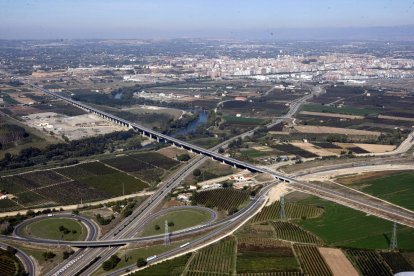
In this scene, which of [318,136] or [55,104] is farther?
[55,104]

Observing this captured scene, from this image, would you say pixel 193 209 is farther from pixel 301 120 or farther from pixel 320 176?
pixel 301 120

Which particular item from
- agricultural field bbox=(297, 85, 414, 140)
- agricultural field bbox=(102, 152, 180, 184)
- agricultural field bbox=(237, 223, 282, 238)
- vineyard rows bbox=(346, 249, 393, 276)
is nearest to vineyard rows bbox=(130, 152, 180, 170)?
agricultural field bbox=(102, 152, 180, 184)

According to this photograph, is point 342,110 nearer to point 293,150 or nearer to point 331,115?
point 331,115

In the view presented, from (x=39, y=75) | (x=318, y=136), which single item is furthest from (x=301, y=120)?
(x=39, y=75)

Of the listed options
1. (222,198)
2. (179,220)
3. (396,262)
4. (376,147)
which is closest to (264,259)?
(396,262)

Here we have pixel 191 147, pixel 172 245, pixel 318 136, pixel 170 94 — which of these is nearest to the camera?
pixel 172 245

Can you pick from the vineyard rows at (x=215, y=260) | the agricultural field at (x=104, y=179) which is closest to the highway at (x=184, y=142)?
→ the agricultural field at (x=104, y=179)

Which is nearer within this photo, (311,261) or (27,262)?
(311,261)
